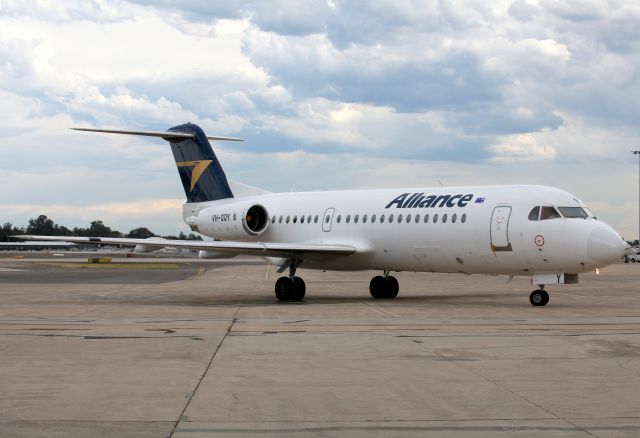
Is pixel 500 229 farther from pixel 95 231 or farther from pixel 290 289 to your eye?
pixel 95 231

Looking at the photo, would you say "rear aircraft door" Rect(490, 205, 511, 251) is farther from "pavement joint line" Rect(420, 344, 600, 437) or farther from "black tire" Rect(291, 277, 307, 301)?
"pavement joint line" Rect(420, 344, 600, 437)

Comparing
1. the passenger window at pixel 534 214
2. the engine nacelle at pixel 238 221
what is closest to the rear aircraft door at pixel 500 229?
the passenger window at pixel 534 214

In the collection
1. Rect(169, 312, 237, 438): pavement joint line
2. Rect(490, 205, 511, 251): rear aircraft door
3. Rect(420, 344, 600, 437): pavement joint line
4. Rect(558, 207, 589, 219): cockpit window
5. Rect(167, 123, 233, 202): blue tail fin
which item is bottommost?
Rect(169, 312, 237, 438): pavement joint line

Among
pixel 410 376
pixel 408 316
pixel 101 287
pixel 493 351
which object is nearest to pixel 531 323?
pixel 408 316

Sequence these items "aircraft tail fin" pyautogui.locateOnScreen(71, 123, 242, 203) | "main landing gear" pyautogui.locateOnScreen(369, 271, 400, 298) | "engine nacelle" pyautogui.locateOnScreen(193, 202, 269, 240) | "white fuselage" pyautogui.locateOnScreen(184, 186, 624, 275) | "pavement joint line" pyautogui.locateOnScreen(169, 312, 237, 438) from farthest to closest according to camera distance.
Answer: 1. "aircraft tail fin" pyautogui.locateOnScreen(71, 123, 242, 203)
2. "engine nacelle" pyautogui.locateOnScreen(193, 202, 269, 240)
3. "main landing gear" pyautogui.locateOnScreen(369, 271, 400, 298)
4. "white fuselage" pyautogui.locateOnScreen(184, 186, 624, 275)
5. "pavement joint line" pyautogui.locateOnScreen(169, 312, 237, 438)

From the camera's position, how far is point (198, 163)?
1249 inches

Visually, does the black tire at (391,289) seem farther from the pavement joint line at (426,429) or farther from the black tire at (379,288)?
the pavement joint line at (426,429)

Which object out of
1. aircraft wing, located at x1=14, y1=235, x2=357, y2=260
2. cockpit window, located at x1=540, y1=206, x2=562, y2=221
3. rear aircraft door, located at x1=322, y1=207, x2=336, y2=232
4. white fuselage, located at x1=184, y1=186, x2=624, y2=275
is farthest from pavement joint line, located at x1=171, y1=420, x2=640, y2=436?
rear aircraft door, located at x1=322, y1=207, x2=336, y2=232

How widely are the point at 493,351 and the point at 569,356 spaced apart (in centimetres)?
112

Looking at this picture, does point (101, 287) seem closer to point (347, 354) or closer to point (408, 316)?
point (408, 316)

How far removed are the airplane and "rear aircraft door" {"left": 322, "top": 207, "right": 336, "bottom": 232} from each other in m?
0.05

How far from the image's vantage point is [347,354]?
12.0 metres

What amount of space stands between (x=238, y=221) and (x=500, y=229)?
10386 mm

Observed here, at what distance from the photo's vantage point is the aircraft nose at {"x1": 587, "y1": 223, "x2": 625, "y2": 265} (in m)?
20.6
